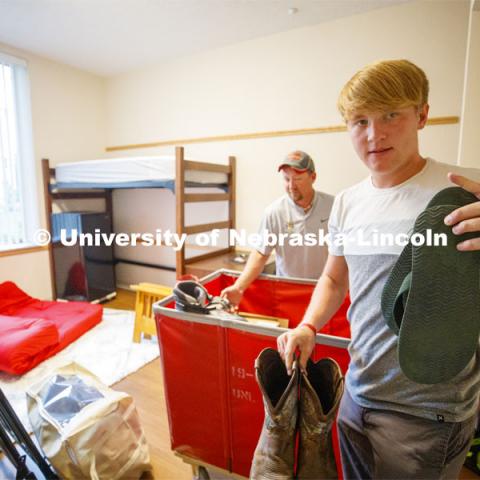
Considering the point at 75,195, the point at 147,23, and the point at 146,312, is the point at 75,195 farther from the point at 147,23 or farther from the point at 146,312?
the point at 147,23

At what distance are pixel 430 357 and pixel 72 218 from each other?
10.7 ft

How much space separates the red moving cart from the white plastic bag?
7.4 inches

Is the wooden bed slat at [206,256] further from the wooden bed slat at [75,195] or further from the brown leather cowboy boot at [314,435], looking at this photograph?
the brown leather cowboy boot at [314,435]

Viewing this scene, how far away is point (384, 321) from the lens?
674mm

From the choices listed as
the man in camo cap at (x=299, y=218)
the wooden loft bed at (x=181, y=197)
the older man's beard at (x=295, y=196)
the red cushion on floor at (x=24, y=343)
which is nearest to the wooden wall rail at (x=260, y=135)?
the wooden loft bed at (x=181, y=197)

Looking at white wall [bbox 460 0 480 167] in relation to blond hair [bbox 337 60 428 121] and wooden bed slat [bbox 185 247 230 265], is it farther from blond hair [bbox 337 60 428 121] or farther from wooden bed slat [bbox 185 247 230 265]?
wooden bed slat [bbox 185 247 230 265]

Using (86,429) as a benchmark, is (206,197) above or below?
above

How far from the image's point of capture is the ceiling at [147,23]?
2.15m

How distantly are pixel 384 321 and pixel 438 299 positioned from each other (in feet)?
0.43

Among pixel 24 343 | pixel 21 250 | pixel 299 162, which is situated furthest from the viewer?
pixel 21 250

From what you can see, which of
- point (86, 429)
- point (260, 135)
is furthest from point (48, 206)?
point (86, 429)

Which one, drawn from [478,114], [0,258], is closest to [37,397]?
[0,258]

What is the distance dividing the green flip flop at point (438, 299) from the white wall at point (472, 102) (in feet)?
4.03

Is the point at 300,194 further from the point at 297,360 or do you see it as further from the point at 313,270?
the point at 297,360
